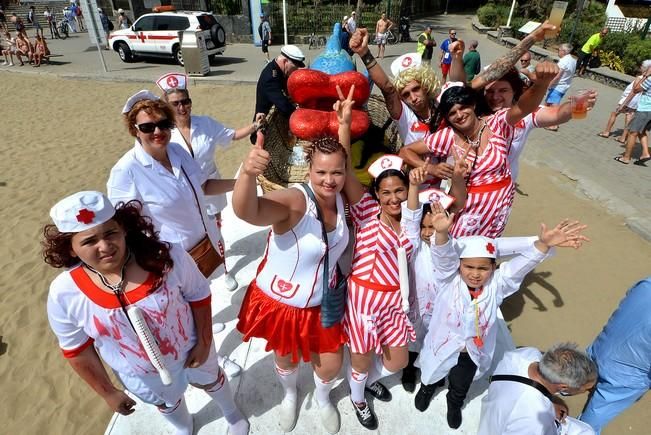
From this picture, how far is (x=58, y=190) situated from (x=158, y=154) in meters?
4.86

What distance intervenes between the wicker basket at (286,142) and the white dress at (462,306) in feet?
5.16

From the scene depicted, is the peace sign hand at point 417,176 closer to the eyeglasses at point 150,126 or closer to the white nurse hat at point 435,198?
the white nurse hat at point 435,198

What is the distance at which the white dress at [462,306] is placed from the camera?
2.04 metres

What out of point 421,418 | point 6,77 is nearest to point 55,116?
point 6,77

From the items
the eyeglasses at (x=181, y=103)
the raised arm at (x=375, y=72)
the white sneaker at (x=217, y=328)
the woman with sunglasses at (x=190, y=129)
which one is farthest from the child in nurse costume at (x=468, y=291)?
the eyeglasses at (x=181, y=103)

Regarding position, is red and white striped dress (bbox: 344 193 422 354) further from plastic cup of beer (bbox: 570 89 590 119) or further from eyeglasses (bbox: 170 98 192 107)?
eyeglasses (bbox: 170 98 192 107)

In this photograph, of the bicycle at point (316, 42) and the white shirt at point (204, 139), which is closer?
the white shirt at point (204, 139)

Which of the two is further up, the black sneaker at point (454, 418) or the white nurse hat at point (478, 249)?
the white nurse hat at point (478, 249)

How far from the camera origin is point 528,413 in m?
1.70

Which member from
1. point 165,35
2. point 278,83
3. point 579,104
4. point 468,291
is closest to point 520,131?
point 579,104

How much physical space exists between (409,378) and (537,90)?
6.97ft

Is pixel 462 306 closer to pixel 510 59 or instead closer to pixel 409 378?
pixel 409 378

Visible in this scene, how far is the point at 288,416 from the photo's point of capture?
2.39 metres

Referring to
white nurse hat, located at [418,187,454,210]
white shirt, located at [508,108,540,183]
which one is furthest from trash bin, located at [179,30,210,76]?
white nurse hat, located at [418,187,454,210]
